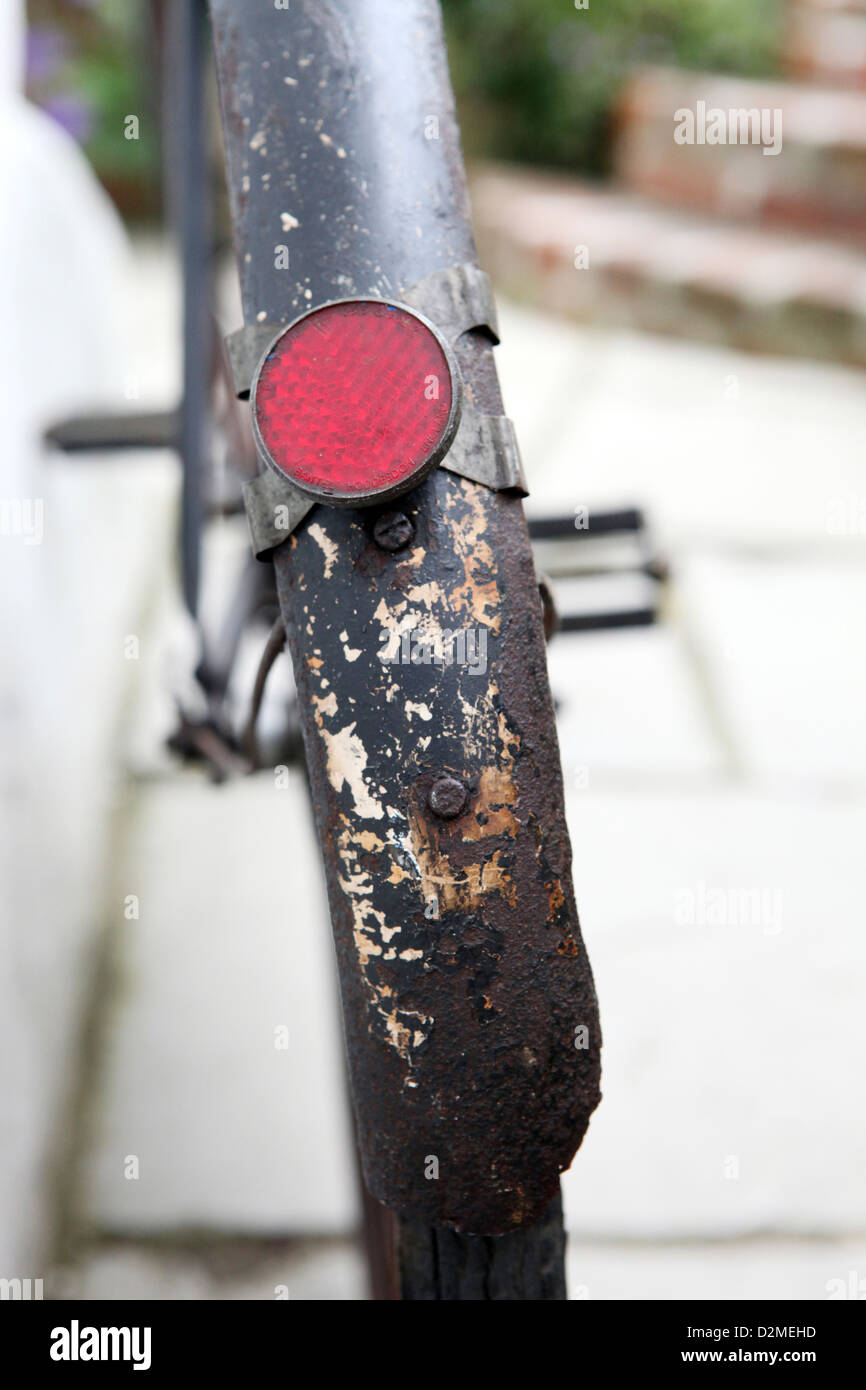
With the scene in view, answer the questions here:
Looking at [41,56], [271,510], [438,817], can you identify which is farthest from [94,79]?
[438,817]

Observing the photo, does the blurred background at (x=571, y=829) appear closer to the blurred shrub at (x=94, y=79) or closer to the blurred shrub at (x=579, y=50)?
the blurred shrub at (x=579, y=50)

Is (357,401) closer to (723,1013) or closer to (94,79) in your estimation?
(723,1013)

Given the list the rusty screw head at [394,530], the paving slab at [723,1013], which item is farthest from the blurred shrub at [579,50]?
the rusty screw head at [394,530]

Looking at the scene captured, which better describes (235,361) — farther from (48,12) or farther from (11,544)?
(48,12)

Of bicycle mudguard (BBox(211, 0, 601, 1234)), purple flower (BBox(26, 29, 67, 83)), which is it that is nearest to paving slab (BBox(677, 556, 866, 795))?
bicycle mudguard (BBox(211, 0, 601, 1234))

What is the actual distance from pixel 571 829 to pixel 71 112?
9.55 feet

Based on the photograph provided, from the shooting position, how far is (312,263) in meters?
→ 0.68

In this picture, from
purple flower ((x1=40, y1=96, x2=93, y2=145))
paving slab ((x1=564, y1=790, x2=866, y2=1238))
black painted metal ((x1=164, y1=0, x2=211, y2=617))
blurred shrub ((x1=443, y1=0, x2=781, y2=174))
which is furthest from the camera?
blurred shrub ((x1=443, y1=0, x2=781, y2=174))

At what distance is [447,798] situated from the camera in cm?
63

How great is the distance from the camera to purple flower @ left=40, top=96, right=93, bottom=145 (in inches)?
140

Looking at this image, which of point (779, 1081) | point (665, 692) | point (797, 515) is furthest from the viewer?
point (797, 515)

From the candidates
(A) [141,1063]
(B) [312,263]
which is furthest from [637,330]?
(B) [312,263]

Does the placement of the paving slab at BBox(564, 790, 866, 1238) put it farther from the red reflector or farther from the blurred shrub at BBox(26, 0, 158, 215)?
the blurred shrub at BBox(26, 0, 158, 215)

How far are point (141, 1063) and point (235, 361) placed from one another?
0.99m
